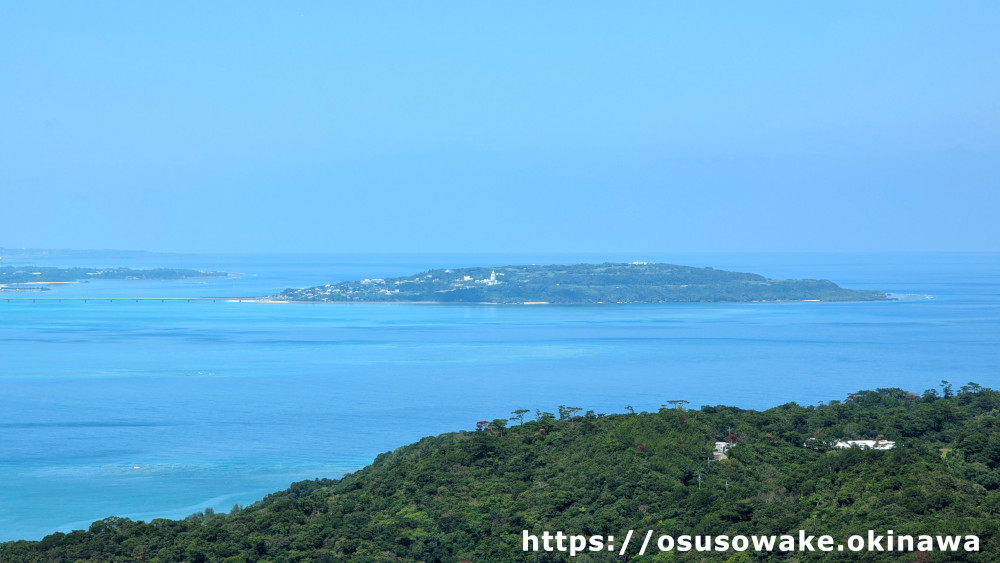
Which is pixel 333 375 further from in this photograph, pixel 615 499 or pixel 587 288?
pixel 587 288

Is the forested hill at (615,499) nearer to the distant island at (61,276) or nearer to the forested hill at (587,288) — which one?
the forested hill at (587,288)


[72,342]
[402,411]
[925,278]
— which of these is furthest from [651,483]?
[925,278]

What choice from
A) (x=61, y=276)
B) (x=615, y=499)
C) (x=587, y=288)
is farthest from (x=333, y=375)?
(x=61, y=276)

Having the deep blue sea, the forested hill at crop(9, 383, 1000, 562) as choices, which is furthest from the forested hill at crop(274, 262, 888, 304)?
the forested hill at crop(9, 383, 1000, 562)

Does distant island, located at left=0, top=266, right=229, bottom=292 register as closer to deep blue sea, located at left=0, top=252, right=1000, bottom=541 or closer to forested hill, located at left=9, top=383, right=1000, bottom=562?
deep blue sea, located at left=0, top=252, right=1000, bottom=541

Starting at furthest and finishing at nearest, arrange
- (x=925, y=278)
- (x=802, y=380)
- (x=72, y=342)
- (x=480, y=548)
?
(x=925, y=278) < (x=72, y=342) < (x=802, y=380) < (x=480, y=548)

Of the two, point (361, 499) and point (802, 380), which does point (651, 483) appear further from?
point (802, 380)
